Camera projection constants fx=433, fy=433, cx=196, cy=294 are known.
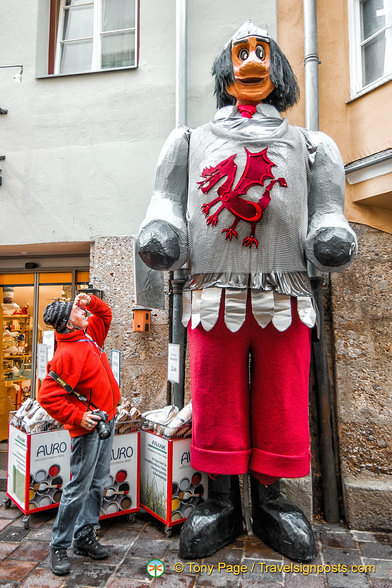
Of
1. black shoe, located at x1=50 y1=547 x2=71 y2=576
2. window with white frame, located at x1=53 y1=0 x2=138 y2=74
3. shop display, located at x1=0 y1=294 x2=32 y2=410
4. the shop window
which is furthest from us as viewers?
shop display, located at x1=0 y1=294 x2=32 y2=410

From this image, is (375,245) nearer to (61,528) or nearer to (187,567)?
(187,567)

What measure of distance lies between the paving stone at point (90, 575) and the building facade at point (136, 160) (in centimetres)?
133

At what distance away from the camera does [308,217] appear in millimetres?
2568

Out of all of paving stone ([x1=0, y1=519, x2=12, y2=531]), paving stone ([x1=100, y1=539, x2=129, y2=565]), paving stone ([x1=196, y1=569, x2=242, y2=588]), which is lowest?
paving stone ([x1=196, y1=569, x2=242, y2=588])

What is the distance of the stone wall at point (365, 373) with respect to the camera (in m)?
3.11

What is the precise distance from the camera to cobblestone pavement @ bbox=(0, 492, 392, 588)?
7.71 feet

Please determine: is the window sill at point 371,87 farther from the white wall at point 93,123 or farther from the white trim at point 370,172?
the white wall at point 93,123

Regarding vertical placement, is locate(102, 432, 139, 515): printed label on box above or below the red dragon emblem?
below

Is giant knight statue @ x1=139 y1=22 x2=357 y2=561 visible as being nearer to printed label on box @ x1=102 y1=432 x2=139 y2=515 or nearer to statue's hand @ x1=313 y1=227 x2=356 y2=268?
statue's hand @ x1=313 y1=227 x2=356 y2=268

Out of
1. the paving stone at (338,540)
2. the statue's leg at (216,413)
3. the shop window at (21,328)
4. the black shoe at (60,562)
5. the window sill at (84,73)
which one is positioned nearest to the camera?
the black shoe at (60,562)

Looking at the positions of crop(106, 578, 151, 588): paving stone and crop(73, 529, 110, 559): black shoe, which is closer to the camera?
crop(106, 578, 151, 588): paving stone

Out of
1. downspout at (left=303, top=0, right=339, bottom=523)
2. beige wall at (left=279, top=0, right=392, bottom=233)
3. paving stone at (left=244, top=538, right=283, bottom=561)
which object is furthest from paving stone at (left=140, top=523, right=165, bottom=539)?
beige wall at (left=279, top=0, right=392, bottom=233)

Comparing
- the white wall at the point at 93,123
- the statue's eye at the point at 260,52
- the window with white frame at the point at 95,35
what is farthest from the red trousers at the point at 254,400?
the window with white frame at the point at 95,35

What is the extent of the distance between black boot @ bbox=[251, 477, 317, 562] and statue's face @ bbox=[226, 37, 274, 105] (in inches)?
93.3
